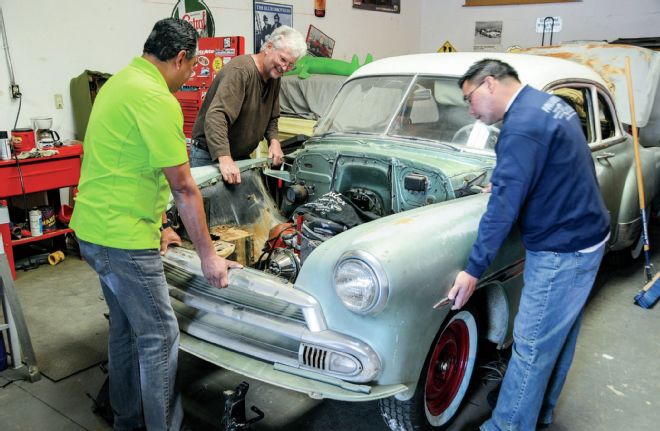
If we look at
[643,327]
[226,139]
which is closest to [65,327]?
[226,139]

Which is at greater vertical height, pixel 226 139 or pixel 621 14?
pixel 621 14

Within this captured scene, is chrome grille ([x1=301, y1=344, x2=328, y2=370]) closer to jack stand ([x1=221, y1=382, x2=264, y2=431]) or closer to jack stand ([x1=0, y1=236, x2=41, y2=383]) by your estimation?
jack stand ([x1=221, y1=382, x2=264, y2=431])

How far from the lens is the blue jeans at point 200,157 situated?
3939 millimetres

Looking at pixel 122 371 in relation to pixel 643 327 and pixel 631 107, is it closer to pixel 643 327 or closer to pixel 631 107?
pixel 643 327

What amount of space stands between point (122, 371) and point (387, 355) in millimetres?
1273

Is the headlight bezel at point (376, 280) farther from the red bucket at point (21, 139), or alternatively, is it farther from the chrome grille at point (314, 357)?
the red bucket at point (21, 139)

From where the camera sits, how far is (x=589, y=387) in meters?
3.11

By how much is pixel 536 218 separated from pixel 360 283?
781mm

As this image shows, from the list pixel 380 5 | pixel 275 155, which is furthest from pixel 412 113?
pixel 380 5

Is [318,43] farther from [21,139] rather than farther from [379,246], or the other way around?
[379,246]

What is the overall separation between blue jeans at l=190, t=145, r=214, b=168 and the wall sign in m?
3.44

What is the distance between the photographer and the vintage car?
83.0 inches

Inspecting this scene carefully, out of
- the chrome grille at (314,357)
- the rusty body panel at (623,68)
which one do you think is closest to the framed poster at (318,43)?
the rusty body panel at (623,68)

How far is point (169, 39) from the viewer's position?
2104mm
